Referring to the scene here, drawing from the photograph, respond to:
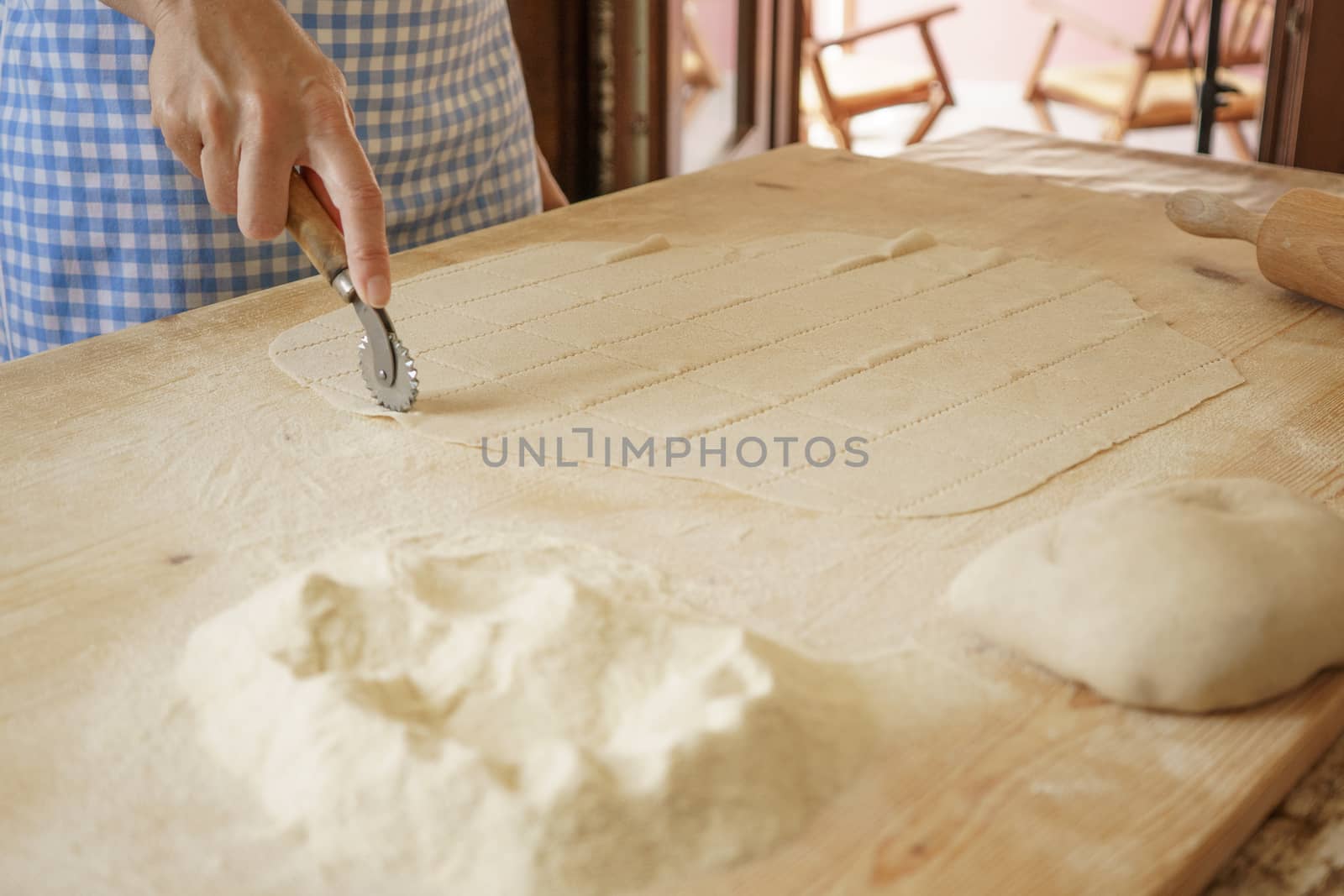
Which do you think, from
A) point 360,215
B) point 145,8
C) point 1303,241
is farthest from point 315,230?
point 1303,241

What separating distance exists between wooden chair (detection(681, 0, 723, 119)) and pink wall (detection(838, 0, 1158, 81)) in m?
2.26

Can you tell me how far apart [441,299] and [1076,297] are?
2.22 feet

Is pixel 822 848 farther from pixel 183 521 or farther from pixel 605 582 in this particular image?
pixel 183 521

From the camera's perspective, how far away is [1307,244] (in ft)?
4.13

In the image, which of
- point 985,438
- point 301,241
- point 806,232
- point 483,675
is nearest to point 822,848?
point 483,675

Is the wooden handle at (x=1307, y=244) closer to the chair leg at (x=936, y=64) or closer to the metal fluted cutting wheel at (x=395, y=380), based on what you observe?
the metal fluted cutting wheel at (x=395, y=380)

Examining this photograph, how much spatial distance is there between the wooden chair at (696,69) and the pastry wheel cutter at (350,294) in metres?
2.97

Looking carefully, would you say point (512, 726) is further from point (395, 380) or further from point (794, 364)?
point (794, 364)

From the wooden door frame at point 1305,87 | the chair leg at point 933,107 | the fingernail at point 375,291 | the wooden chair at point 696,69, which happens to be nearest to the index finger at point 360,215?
Result: the fingernail at point 375,291

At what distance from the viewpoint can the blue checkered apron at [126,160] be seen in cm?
135

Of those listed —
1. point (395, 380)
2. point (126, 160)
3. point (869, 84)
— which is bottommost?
point (869, 84)

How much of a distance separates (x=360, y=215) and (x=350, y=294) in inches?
2.5

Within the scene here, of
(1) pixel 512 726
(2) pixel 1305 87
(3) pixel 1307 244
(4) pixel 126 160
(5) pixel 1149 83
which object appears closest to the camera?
(1) pixel 512 726

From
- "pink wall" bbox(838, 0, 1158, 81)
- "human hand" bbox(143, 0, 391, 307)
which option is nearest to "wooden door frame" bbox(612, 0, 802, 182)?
"human hand" bbox(143, 0, 391, 307)
